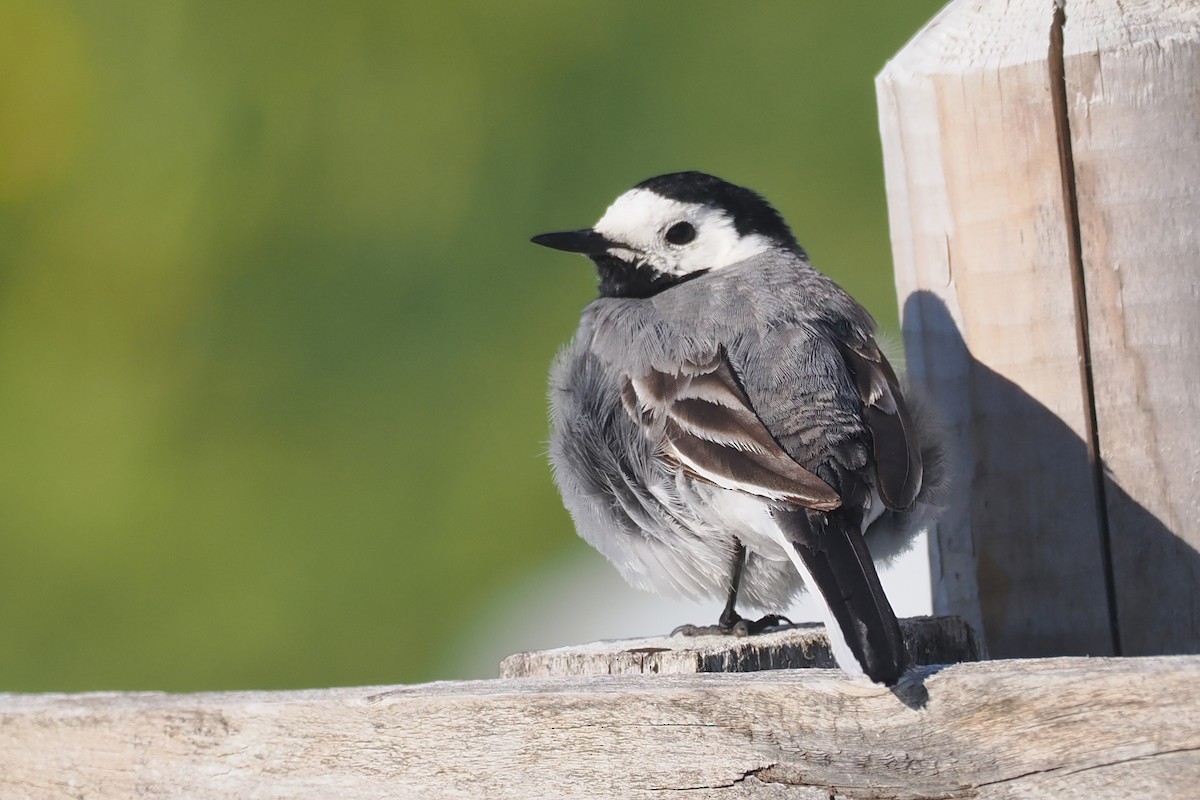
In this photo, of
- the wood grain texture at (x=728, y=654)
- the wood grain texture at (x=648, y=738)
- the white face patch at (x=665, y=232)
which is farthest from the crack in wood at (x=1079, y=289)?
the white face patch at (x=665, y=232)

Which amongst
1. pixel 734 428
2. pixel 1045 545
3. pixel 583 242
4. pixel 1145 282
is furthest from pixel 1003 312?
pixel 583 242

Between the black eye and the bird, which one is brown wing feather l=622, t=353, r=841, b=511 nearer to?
the bird

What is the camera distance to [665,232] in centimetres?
389

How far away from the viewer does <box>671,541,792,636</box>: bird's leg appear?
3.10 metres

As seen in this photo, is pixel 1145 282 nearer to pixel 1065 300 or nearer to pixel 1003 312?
pixel 1065 300

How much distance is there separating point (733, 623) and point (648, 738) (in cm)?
133

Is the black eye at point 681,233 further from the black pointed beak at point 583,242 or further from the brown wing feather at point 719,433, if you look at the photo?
the brown wing feather at point 719,433

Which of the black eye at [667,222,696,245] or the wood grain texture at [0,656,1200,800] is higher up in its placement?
the black eye at [667,222,696,245]

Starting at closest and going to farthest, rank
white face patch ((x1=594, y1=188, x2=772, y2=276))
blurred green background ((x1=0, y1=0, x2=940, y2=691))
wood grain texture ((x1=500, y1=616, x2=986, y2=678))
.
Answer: wood grain texture ((x1=500, y1=616, x2=986, y2=678)) → white face patch ((x1=594, y1=188, x2=772, y2=276)) → blurred green background ((x1=0, y1=0, x2=940, y2=691))

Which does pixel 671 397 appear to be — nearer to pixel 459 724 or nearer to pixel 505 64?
pixel 459 724

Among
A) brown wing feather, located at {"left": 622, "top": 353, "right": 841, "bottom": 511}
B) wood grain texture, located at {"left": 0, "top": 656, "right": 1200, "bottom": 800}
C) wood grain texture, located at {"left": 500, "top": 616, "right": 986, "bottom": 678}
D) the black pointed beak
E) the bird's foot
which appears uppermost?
the black pointed beak

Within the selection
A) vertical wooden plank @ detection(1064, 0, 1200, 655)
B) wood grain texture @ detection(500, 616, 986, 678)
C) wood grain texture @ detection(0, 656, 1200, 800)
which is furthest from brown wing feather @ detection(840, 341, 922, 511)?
wood grain texture @ detection(0, 656, 1200, 800)

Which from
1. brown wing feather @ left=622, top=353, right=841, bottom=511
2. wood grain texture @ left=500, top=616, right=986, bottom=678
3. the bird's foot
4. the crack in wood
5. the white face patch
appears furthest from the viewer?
the white face patch

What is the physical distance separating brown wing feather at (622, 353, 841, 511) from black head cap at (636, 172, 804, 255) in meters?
0.86
